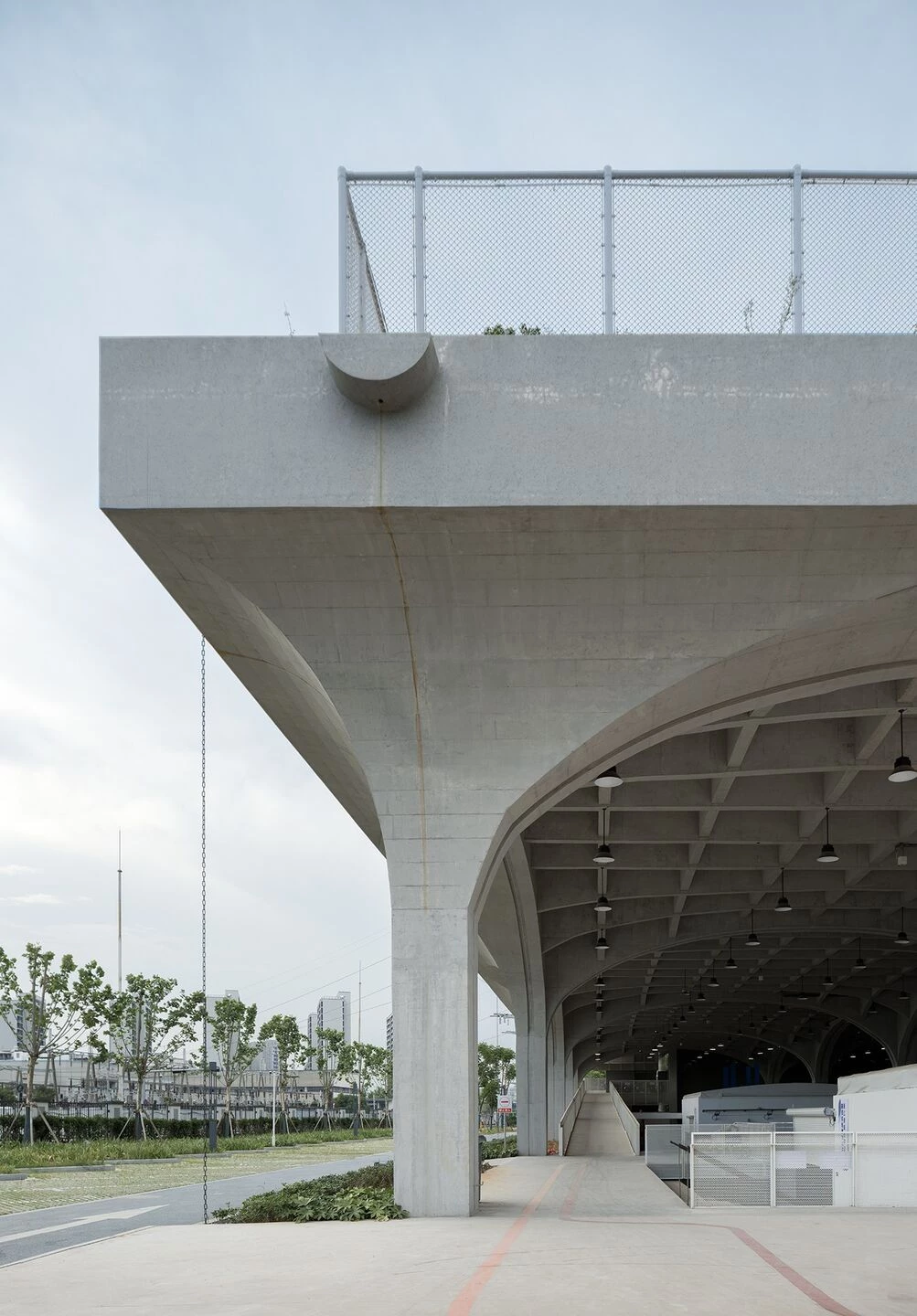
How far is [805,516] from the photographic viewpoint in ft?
49.3

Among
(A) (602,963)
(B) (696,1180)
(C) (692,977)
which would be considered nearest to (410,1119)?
(B) (696,1180)

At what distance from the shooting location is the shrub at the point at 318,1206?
16.0 metres

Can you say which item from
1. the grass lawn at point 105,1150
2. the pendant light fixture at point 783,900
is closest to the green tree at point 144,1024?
the grass lawn at point 105,1150

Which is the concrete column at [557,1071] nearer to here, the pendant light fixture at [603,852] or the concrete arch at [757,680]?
Answer: the pendant light fixture at [603,852]

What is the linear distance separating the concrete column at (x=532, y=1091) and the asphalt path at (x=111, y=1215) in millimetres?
16292

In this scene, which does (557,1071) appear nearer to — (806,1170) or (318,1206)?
(806,1170)

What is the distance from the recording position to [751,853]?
116 feet

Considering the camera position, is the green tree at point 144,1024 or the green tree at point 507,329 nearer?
the green tree at point 507,329

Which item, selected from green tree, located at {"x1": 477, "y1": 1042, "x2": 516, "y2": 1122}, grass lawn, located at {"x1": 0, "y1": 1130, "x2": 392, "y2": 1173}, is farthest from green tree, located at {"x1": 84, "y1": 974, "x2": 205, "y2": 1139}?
green tree, located at {"x1": 477, "y1": 1042, "x2": 516, "y2": 1122}

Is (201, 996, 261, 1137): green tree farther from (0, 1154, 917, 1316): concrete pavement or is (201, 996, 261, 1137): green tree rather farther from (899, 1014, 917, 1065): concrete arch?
(0, 1154, 917, 1316): concrete pavement

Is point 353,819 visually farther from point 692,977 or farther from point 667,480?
point 692,977

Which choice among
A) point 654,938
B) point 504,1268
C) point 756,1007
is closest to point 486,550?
point 504,1268

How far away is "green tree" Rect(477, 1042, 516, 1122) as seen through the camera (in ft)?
504

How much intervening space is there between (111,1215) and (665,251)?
1742 cm
